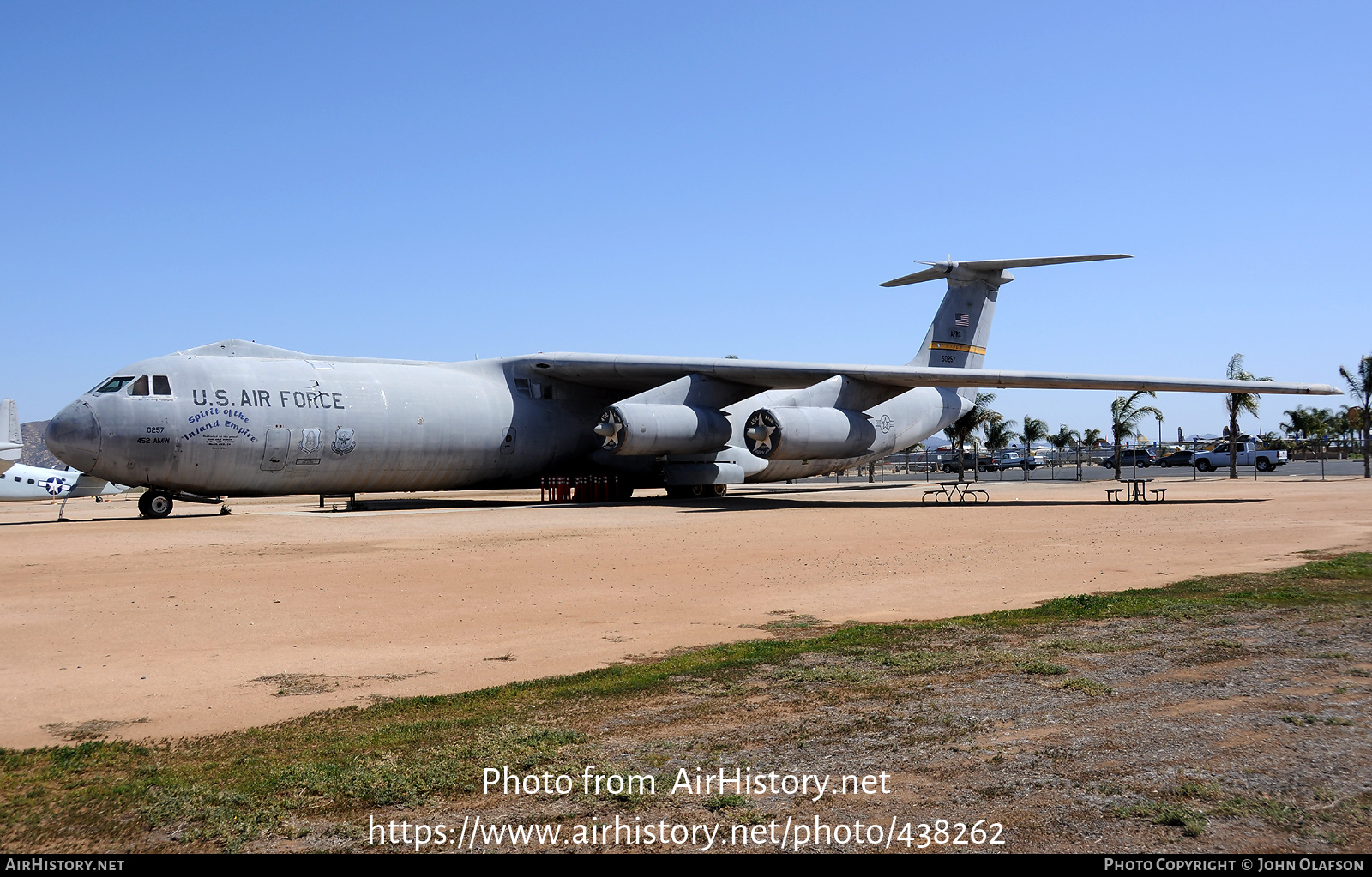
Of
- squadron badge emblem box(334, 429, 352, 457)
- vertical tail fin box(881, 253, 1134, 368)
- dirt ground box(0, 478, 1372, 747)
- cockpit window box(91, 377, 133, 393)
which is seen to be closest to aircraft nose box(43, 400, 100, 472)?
cockpit window box(91, 377, 133, 393)

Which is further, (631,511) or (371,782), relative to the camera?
(631,511)

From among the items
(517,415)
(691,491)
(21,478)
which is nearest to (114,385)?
(517,415)

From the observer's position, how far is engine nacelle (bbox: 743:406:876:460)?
24922 mm

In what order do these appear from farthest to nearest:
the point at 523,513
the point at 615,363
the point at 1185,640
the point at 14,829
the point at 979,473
Answer: the point at 979,473, the point at 615,363, the point at 523,513, the point at 1185,640, the point at 14,829

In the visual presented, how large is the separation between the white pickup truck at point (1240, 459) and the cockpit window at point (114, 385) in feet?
159

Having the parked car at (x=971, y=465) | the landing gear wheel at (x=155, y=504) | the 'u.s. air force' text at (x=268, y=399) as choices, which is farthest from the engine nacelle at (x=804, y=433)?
the parked car at (x=971, y=465)

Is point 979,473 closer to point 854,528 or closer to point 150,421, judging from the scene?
point 854,528

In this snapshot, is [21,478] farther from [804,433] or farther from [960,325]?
[960,325]

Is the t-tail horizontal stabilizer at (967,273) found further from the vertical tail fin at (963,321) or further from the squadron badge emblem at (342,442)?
the squadron badge emblem at (342,442)

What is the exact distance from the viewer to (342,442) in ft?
70.7

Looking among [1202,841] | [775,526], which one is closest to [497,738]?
[1202,841]

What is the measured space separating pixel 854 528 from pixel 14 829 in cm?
1466

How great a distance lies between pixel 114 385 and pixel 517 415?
29.1ft
